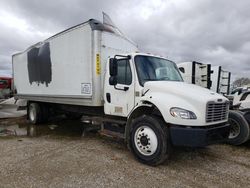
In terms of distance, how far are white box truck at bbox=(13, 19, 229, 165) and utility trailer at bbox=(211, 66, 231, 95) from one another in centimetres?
985

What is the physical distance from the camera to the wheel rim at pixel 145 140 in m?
4.43

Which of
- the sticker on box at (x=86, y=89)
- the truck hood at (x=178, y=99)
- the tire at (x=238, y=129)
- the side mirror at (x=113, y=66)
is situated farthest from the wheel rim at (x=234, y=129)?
the sticker on box at (x=86, y=89)

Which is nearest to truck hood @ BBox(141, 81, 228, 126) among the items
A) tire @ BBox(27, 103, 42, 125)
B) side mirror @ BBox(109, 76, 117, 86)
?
side mirror @ BBox(109, 76, 117, 86)

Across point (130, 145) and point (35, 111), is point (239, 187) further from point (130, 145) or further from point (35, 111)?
point (35, 111)

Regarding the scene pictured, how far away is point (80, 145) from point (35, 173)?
1.98m

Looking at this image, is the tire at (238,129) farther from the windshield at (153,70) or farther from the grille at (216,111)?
the windshield at (153,70)

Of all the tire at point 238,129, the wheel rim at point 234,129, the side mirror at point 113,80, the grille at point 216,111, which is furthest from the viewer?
the wheel rim at point 234,129

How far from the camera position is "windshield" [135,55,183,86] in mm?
5008

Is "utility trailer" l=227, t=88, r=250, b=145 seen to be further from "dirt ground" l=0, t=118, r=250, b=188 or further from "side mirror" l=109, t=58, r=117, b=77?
"side mirror" l=109, t=58, r=117, b=77

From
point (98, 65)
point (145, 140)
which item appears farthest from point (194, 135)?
point (98, 65)

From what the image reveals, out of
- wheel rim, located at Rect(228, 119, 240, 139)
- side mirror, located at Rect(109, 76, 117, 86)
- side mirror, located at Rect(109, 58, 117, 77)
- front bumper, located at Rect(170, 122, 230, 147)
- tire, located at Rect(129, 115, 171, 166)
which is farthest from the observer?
wheel rim, located at Rect(228, 119, 240, 139)

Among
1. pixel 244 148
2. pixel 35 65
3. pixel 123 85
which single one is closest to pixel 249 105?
pixel 244 148

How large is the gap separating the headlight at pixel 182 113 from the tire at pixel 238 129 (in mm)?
2609

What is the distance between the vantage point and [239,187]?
12.1 ft
